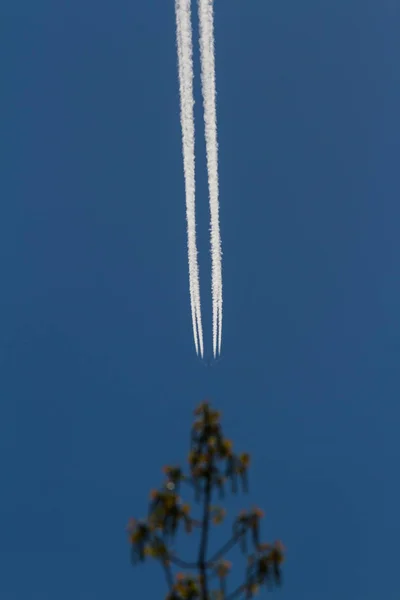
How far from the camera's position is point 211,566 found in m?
20.5

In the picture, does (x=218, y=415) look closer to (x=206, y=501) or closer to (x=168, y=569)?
(x=206, y=501)

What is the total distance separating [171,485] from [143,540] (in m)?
1.50

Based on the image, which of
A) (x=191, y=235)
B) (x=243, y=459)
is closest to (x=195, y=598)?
(x=243, y=459)

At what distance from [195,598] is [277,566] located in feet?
7.18

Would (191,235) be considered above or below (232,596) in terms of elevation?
above

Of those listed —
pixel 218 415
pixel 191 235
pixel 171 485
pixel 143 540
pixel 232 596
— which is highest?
pixel 191 235

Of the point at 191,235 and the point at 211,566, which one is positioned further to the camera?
the point at 191,235

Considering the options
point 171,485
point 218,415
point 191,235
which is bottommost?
point 171,485

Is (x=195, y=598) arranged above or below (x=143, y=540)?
below

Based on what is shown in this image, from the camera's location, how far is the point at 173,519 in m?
20.2

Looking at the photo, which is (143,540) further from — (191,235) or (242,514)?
(191,235)

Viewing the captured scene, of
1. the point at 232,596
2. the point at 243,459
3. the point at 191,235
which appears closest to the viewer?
the point at 232,596

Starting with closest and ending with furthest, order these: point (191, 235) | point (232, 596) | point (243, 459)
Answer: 1. point (232, 596)
2. point (243, 459)
3. point (191, 235)

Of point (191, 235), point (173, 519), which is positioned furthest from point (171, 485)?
point (191, 235)
